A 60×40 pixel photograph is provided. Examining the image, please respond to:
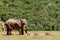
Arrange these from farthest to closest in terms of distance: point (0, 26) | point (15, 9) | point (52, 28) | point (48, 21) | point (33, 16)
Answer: point (15, 9), point (33, 16), point (48, 21), point (52, 28), point (0, 26)

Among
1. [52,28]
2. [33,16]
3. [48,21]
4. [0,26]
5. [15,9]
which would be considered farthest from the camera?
[15,9]

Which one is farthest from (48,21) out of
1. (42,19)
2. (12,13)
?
(12,13)

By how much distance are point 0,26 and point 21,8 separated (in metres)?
8.97

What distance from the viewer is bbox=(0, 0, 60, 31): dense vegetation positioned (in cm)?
2666

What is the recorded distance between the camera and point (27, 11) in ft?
102

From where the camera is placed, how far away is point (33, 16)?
29375 mm

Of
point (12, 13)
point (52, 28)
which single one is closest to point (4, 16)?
point (12, 13)

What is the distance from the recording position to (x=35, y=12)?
31406 mm

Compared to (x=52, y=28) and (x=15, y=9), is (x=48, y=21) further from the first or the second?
(x=15, y=9)

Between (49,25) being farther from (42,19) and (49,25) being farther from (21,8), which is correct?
(21,8)

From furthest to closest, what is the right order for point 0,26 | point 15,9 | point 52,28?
point 15,9, point 52,28, point 0,26

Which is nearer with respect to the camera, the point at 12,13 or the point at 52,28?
the point at 52,28

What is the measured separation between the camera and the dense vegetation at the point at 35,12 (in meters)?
26.7

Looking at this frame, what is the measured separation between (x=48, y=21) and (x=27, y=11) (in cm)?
417
